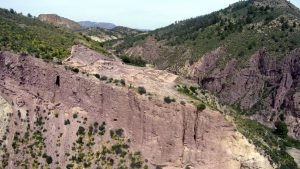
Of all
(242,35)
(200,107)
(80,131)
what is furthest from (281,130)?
(80,131)

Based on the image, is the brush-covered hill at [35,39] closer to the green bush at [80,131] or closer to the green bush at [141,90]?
the green bush at [80,131]

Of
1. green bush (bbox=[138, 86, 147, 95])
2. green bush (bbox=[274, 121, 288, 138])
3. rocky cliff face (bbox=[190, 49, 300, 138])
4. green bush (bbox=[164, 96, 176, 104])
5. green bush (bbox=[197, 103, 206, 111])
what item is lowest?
green bush (bbox=[274, 121, 288, 138])

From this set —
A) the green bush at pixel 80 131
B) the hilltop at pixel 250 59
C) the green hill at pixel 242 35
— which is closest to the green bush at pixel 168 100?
the green bush at pixel 80 131

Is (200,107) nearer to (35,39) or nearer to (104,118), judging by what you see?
(104,118)

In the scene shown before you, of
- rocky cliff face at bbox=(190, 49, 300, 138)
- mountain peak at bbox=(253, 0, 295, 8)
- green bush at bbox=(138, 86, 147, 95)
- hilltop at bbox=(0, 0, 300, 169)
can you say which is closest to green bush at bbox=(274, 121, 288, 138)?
rocky cliff face at bbox=(190, 49, 300, 138)

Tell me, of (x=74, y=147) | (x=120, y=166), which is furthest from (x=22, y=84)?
(x=120, y=166)

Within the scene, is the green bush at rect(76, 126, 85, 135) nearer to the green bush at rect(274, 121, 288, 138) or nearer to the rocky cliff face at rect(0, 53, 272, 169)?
the rocky cliff face at rect(0, 53, 272, 169)
